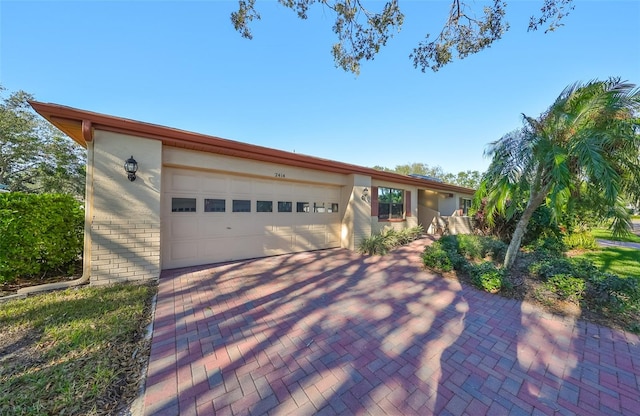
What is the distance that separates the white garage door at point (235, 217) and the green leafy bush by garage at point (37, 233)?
172cm

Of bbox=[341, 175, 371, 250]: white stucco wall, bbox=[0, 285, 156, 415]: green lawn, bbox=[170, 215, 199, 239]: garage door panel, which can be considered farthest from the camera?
bbox=[341, 175, 371, 250]: white stucco wall

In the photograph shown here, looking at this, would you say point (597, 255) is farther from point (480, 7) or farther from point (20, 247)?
point (20, 247)

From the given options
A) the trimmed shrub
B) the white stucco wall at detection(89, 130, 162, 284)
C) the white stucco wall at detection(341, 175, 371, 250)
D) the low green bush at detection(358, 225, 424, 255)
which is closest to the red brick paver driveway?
the white stucco wall at detection(89, 130, 162, 284)

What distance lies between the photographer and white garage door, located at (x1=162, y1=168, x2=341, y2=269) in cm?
562

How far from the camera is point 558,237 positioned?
30.3 ft

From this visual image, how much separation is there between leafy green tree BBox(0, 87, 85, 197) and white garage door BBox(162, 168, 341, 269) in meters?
16.2

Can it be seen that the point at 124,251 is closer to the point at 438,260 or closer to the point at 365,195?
the point at 365,195

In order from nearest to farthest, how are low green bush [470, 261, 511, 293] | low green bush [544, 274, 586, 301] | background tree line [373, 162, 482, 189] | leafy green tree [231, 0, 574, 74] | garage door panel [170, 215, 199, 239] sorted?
low green bush [544, 274, 586, 301], leafy green tree [231, 0, 574, 74], low green bush [470, 261, 511, 293], garage door panel [170, 215, 199, 239], background tree line [373, 162, 482, 189]

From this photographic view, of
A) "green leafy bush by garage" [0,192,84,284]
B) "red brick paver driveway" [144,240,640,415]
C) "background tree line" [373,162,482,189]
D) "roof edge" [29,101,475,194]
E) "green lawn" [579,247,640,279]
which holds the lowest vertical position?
"red brick paver driveway" [144,240,640,415]

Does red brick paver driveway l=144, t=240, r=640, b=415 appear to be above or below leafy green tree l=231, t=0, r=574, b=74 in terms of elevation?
below

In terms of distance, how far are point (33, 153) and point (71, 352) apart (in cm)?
2183

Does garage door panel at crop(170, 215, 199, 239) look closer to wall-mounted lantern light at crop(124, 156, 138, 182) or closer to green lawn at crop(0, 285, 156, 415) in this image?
wall-mounted lantern light at crop(124, 156, 138, 182)

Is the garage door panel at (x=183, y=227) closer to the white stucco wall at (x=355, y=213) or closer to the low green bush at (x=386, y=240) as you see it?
the white stucco wall at (x=355, y=213)

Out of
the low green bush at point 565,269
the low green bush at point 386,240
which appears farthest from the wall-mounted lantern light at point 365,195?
the low green bush at point 565,269
